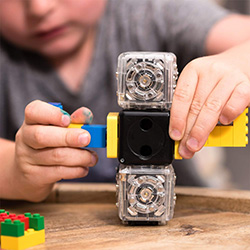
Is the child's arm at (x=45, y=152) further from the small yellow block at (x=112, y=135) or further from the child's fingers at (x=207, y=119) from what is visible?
the child's fingers at (x=207, y=119)

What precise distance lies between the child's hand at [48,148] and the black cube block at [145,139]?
51 millimetres

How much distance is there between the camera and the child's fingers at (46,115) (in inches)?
20.6

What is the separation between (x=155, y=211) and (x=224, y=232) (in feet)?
0.28

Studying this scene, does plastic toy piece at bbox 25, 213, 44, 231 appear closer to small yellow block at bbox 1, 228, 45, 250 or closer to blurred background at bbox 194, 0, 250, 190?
small yellow block at bbox 1, 228, 45, 250

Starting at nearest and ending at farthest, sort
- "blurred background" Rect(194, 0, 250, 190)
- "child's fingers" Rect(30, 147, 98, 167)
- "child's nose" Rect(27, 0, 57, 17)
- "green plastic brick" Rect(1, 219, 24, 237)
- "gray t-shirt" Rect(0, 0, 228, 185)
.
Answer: "green plastic brick" Rect(1, 219, 24, 237) < "child's fingers" Rect(30, 147, 98, 167) < "child's nose" Rect(27, 0, 57, 17) < "gray t-shirt" Rect(0, 0, 228, 185) < "blurred background" Rect(194, 0, 250, 190)

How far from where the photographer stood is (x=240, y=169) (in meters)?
1.73

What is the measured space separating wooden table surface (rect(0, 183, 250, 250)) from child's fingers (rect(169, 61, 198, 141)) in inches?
4.6

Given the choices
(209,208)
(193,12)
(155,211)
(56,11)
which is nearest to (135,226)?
(155,211)

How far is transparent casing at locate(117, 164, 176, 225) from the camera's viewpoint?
51 centimetres

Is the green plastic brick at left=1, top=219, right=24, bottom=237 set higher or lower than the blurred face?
lower

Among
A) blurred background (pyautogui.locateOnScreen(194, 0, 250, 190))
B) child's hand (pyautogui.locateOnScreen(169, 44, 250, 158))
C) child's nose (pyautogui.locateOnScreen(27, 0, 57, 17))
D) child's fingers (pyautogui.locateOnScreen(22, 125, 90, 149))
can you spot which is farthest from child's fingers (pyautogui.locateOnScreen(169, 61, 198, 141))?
blurred background (pyautogui.locateOnScreen(194, 0, 250, 190))

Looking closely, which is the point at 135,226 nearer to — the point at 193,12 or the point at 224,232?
the point at 224,232

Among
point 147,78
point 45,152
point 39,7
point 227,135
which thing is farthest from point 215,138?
point 39,7

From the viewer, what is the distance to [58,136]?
52cm
